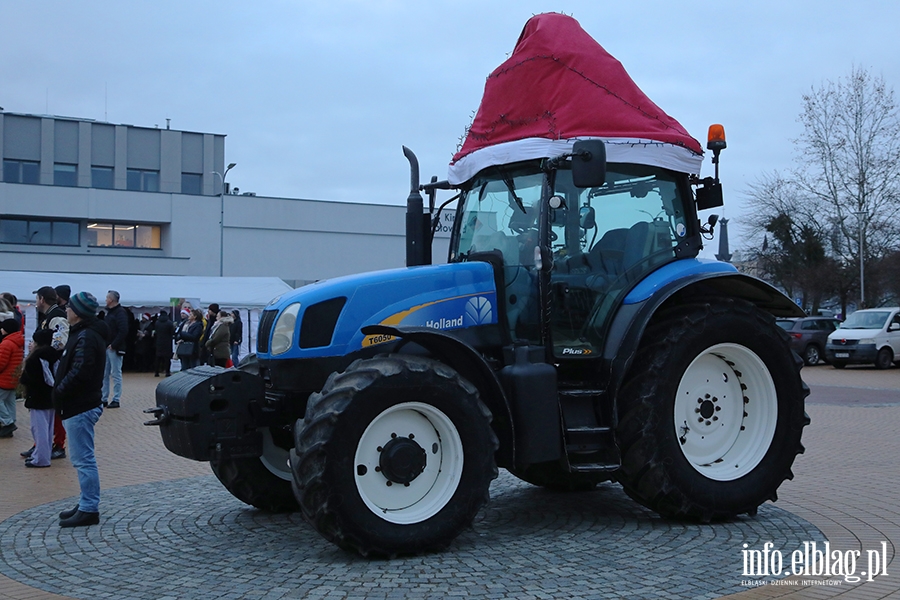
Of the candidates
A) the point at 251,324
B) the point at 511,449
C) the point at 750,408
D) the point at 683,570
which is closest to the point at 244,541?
the point at 511,449

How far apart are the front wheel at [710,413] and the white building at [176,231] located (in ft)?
131

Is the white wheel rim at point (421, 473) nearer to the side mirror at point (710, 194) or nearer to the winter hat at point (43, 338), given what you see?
the side mirror at point (710, 194)

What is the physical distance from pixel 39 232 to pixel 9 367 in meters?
37.8

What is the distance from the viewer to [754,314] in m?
6.85

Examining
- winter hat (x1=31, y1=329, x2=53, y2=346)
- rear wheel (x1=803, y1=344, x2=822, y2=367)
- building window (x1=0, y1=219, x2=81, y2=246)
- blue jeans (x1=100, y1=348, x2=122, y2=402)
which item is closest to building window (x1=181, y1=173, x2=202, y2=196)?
building window (x1=0, y1=219, x2=81, y2=246)

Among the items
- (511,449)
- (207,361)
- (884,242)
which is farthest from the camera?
(884,242)

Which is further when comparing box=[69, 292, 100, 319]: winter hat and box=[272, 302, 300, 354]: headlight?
box=[69, 292, 100, 319]: winter hat

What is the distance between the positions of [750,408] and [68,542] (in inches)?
201

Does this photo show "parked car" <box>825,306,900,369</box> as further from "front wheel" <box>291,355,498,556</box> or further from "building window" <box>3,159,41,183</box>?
"building window" <box>3,159,41,183</box>

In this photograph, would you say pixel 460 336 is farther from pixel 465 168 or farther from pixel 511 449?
pixel 465 168

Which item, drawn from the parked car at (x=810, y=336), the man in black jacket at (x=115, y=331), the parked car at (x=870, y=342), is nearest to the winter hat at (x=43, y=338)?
the man in black jacket at (x=115, y=331)

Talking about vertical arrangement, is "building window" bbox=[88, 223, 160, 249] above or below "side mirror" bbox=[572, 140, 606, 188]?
above

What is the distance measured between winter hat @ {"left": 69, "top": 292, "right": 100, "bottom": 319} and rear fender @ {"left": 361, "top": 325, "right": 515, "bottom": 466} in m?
2.74

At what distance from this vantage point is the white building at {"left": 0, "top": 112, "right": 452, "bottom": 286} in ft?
146
